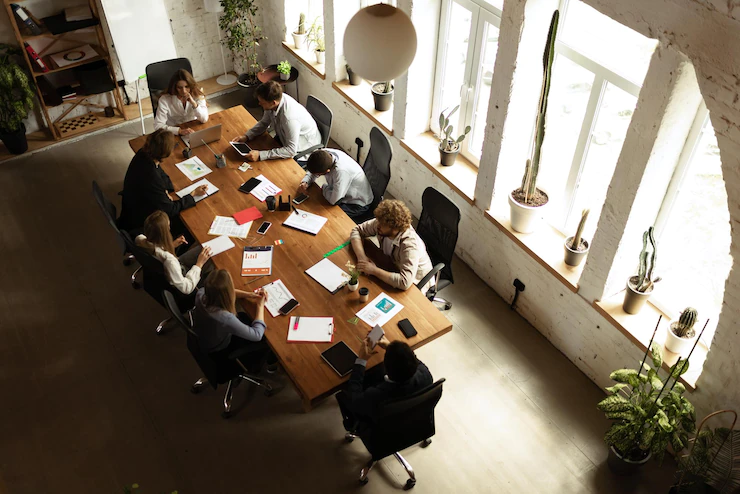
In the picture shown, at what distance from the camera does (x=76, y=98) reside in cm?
733

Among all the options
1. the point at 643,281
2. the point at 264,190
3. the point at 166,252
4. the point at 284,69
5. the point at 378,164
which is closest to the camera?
the point at 643,281

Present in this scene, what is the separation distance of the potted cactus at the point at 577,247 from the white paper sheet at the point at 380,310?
4.59 ft

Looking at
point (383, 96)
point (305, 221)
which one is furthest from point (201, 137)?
point (383, 96)

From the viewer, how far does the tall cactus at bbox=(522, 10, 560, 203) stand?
4039mm

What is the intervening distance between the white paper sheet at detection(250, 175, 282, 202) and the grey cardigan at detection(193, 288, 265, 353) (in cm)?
140

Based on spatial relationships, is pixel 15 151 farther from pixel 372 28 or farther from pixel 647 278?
pixel 647 278

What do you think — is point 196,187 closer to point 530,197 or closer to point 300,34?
point 530,197

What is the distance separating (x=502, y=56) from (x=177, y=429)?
3.69 m

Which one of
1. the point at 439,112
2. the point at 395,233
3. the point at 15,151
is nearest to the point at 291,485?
the point at 395,233

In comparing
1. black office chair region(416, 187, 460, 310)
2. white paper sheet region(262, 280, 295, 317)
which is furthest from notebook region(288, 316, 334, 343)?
black office chair region(416, 187, 460, 310)

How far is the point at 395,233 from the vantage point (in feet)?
15.1

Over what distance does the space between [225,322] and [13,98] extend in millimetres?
4575

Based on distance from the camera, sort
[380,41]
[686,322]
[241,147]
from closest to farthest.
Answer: [380,41]
[686,322]
[241,147]

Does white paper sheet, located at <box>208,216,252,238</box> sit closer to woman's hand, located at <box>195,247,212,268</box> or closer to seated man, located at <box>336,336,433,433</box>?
woman's hand, located at <box>195,247,212,268</box>
